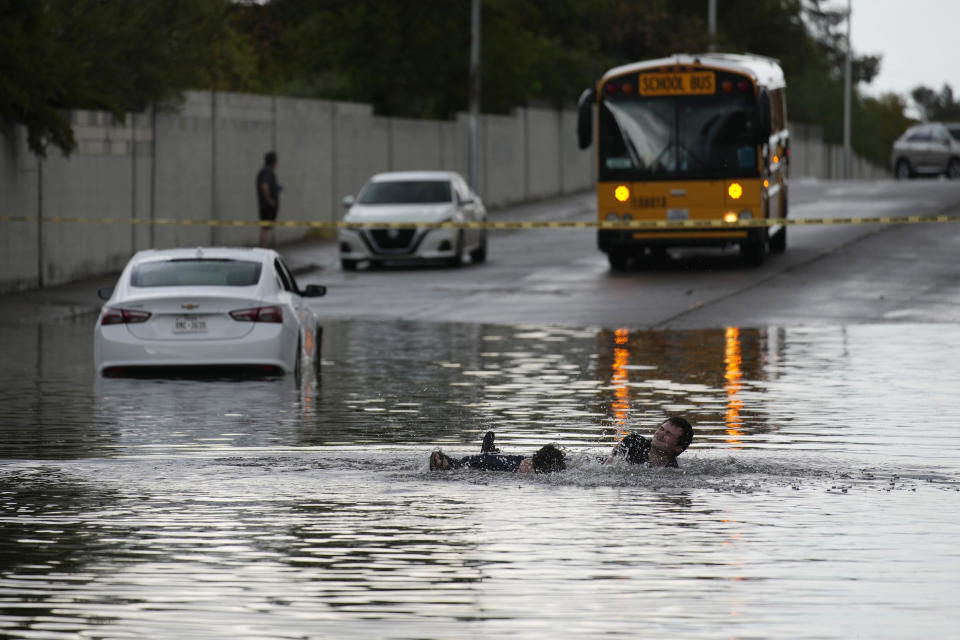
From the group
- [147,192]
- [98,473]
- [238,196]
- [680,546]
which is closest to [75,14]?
[147,192]

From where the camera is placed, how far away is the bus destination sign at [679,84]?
3416 centimetres

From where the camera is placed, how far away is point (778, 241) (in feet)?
126

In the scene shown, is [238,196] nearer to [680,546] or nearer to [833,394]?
[833,394]

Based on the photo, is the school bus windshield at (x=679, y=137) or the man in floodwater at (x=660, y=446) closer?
the man in floodwater at (x=660, y=446)

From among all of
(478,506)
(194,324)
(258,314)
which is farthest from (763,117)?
(478,506)

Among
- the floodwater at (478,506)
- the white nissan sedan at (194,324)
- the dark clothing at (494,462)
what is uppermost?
the white nissan sedan at (194,324)

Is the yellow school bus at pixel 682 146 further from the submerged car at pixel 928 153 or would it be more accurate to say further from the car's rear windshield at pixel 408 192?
the submerged car at pixel 928 153

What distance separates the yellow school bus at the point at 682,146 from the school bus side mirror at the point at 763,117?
0.02 meters

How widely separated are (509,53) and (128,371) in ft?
141

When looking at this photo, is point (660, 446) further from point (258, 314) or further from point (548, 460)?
point (258, 314)

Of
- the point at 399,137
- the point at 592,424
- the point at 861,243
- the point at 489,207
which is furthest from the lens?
the point at 489,207

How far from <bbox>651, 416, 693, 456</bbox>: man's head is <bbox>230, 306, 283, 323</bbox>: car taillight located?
22.8ft

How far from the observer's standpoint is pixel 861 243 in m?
39.4

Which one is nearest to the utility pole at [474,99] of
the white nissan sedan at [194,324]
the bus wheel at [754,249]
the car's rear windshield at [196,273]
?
the bus wheel at [754,249]
